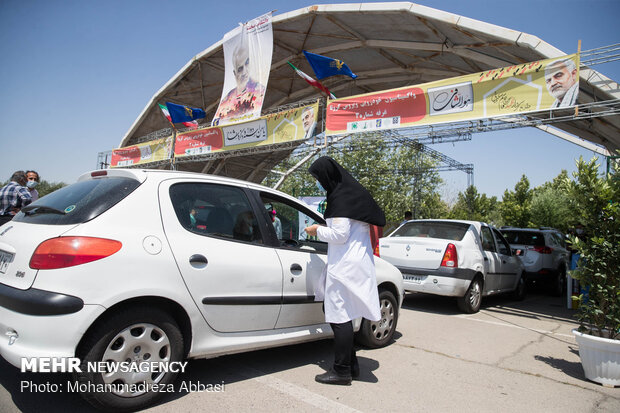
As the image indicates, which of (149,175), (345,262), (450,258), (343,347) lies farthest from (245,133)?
(343,347)

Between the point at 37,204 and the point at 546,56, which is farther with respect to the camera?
the point at 546,56

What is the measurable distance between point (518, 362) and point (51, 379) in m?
4.54

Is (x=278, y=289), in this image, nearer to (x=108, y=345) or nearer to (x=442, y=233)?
(x=108, y=345)

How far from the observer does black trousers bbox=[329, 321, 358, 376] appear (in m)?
Answer: 3.38

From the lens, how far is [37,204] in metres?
3.13

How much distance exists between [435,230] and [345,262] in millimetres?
4488

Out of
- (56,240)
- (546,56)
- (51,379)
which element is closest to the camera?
(56,240)

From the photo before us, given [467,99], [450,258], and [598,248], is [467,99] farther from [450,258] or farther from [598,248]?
[598,248]

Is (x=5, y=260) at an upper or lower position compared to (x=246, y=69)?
lower

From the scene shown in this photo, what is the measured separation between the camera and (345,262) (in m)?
3.44

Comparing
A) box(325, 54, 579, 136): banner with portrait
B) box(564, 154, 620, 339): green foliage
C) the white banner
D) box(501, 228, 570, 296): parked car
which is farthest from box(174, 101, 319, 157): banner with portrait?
box(564, 154, 620, 339): green foliage

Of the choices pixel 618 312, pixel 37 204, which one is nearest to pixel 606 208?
pixel 618 312

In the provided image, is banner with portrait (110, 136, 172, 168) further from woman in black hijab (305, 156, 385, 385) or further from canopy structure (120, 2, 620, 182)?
woman in black hijab (305, 156, 385, 385)

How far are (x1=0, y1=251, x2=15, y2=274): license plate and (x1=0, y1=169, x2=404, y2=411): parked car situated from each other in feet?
0.03
